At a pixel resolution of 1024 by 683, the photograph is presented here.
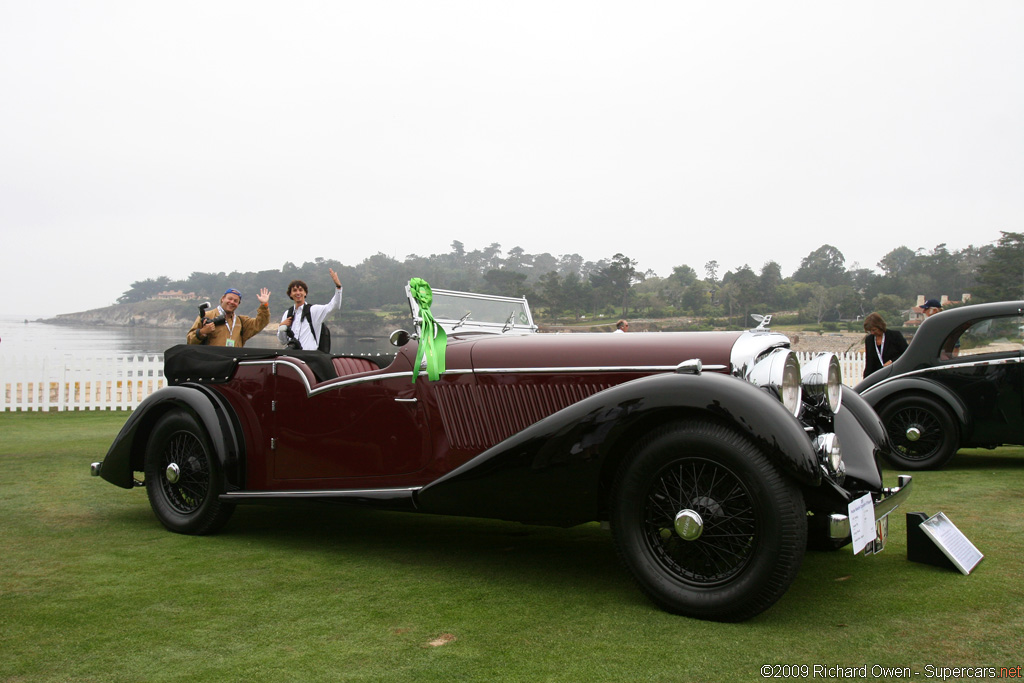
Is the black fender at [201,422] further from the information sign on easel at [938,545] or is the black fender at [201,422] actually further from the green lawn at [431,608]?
the information sign on easel at [938,545]

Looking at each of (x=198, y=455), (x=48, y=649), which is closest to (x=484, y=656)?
(x=48, y=649)

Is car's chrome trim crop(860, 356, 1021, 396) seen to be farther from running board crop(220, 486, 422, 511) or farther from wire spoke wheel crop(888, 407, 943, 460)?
running board crop(220, 486, 422, 511)

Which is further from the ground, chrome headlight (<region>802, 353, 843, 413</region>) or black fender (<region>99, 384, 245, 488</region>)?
chrome headlight (<region>802, 353, 843, 413</region>)

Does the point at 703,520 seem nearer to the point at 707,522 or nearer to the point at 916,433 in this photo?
the point at 707,522

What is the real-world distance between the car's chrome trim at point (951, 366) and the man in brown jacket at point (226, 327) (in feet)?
19.9

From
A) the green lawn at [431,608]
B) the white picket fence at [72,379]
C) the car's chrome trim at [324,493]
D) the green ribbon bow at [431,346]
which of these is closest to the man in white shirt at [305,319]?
the green lawn at [431,608]

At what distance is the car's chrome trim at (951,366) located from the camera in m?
6.95

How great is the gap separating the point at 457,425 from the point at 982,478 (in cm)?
514

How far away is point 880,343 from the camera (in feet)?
→ 28.4

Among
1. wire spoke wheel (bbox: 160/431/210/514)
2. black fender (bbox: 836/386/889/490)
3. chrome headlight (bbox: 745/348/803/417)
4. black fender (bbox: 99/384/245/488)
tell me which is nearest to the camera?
chrome headlight (bbox: 745/348/803/417)

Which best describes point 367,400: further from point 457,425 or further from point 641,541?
point 641,541

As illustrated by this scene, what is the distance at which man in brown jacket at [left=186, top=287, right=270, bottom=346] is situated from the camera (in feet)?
22.1

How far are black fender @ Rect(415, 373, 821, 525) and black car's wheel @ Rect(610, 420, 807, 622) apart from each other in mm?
97

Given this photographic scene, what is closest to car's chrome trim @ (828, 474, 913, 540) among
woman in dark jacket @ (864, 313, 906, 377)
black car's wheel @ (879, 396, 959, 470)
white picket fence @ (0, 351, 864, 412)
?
black car's wheel @ (879, 396, 959, 470)
